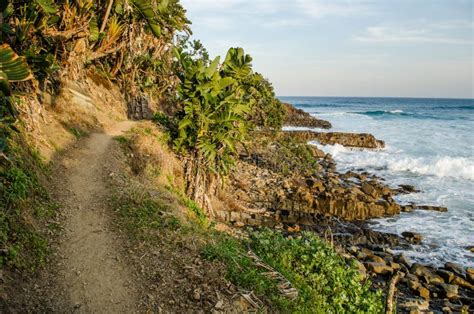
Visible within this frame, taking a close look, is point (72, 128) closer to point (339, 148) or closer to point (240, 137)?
point (240, 137)

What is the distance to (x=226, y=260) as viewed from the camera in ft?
20.2

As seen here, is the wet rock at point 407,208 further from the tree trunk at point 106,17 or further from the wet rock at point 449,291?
the tree trunk at point 106,17

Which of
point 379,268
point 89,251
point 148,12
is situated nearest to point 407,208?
point 379,268

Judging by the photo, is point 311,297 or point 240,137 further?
point 240,137

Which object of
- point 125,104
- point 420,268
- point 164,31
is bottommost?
point 420,268

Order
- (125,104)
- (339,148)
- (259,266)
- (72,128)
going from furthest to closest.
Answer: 1. (339,148)
2. (125,104)
3. (72,128)
4. (259,266)

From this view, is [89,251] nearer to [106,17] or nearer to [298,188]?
[106,17]

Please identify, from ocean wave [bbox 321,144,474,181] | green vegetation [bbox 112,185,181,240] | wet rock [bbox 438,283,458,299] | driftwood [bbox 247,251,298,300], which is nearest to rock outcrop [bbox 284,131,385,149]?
ocean wave [bbox 321,144,474,181]

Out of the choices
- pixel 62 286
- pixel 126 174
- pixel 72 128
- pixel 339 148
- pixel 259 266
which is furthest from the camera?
pixel 339 148

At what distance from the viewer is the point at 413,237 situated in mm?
12094

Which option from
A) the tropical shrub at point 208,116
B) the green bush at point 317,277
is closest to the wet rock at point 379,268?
the green bush at point 317,277

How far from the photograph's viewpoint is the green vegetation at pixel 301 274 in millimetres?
5820

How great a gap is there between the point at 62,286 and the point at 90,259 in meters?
0.65

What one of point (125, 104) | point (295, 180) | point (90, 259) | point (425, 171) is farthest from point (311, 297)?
point (425, 171)
